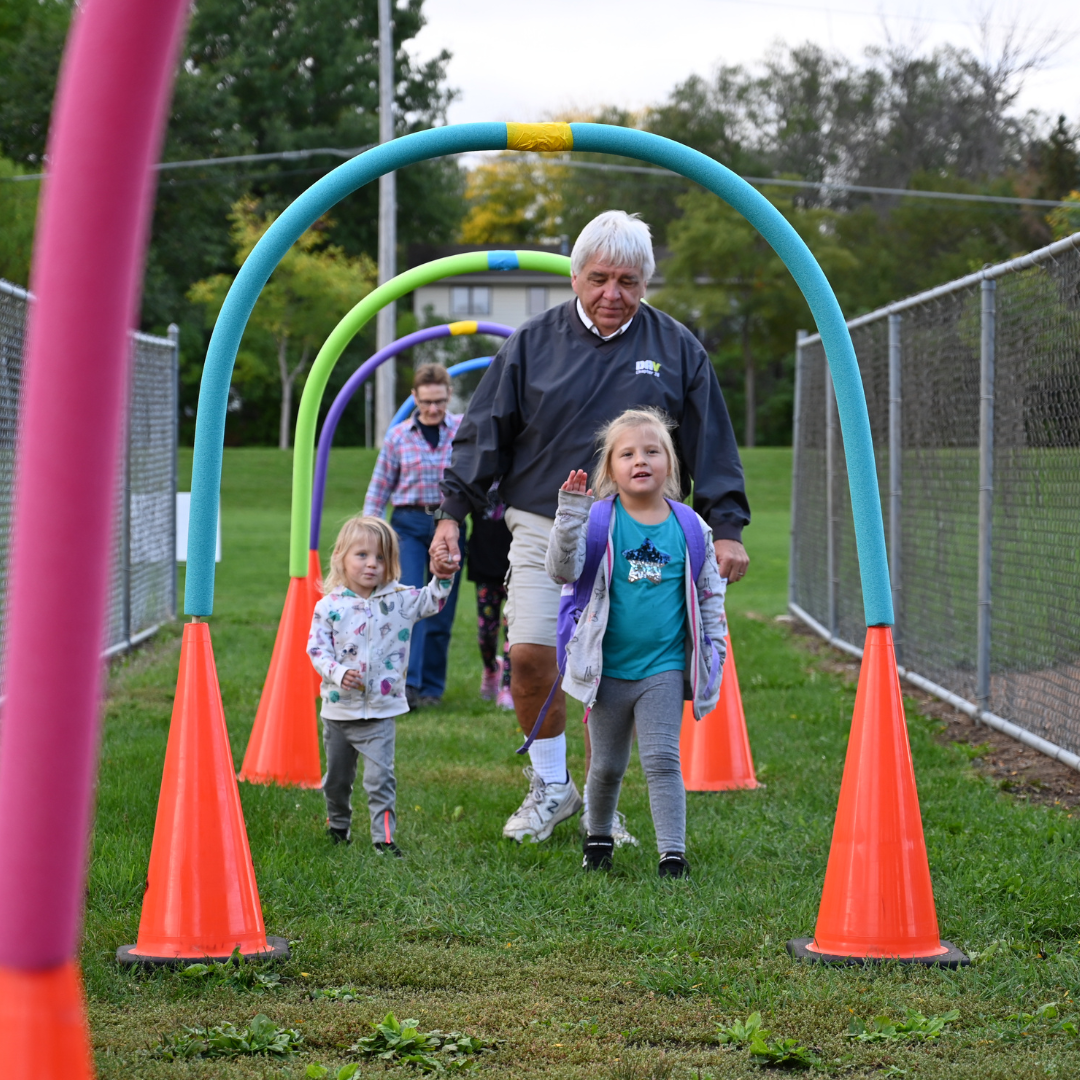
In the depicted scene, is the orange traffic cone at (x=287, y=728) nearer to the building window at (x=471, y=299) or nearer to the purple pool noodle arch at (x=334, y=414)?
the purple pool noodle arch at (x=334, y=414)

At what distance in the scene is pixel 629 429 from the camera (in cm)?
429

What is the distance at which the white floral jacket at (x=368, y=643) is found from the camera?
15.5 ft

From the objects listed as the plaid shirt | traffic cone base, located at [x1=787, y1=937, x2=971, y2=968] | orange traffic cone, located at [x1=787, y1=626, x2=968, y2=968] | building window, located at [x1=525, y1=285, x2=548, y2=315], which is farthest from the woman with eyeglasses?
building window, located at [x1=525, y1=285, x2=548, y2=315]

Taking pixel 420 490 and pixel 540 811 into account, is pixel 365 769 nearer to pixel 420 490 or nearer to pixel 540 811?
pixel 540 811

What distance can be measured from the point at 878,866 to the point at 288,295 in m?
45.4

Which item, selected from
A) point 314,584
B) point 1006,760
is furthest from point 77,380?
point 1006,760

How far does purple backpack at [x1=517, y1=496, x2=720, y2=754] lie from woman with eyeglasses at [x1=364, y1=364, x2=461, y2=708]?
3.38 meters

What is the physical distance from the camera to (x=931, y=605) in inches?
319

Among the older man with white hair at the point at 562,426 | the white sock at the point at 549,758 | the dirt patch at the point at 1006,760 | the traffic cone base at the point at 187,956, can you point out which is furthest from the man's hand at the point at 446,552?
the dirt patch at the point at 1006,760

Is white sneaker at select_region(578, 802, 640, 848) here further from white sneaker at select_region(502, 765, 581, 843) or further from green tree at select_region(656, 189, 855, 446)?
green tree at select_region(656, 189, 855, 446)

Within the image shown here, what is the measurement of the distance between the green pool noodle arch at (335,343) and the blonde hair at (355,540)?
3.75ft

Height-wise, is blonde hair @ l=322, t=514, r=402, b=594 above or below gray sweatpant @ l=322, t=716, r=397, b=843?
above

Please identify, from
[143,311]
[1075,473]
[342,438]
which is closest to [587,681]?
[1075,473]

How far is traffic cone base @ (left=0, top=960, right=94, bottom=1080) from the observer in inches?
58.6
